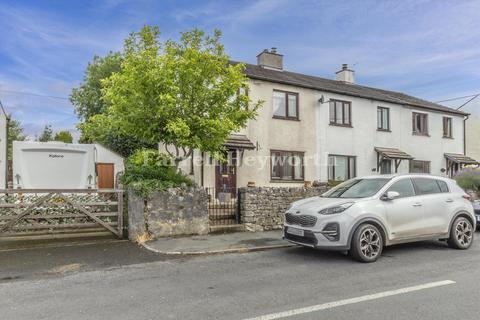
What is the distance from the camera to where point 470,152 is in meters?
25.4

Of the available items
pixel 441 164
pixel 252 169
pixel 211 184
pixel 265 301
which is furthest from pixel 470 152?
pixel 265 301

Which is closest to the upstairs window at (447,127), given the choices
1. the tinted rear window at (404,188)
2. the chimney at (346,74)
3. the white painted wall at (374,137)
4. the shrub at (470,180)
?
the white painted wall at (374,137)

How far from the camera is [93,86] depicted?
2598cm

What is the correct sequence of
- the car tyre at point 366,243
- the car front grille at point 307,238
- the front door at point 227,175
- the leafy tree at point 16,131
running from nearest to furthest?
the car tyre at point 366,243 < the car front grille at point 307,238 < the front door at point 227,175 < the leafy tree at point 16,131

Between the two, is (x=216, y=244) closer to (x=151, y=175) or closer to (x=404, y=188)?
(x=151, y=175)

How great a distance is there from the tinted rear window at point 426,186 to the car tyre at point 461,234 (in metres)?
0.87

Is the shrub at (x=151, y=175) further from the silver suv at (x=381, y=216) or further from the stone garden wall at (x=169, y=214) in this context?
the silver suv at (x=381, y=216)

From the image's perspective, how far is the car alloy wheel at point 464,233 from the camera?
27.3 ft

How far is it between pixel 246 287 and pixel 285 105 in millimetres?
12269

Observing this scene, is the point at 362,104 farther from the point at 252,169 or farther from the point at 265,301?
the point at 265,301

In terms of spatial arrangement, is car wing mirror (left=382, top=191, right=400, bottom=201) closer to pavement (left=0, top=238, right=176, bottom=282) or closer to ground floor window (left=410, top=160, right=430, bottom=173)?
pavement (left=0, top=238, right=176, bottom=282)

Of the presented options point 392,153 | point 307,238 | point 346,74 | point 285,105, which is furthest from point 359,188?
point 346,74

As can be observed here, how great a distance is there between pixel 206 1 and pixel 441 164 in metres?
17.0

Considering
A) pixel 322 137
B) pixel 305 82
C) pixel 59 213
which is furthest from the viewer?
pixel 305 82
